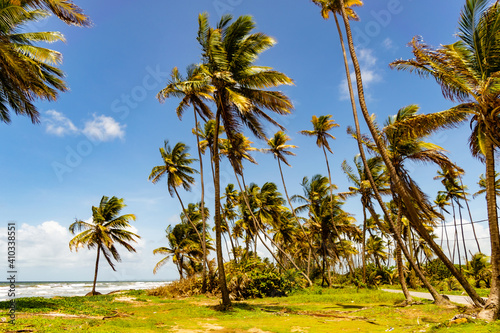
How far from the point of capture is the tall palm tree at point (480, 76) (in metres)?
8.27

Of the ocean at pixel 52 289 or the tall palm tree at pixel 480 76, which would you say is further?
the ocean at pixel 52 289

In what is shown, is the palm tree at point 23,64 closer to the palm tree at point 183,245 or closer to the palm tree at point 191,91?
the palm tree at point 191,91

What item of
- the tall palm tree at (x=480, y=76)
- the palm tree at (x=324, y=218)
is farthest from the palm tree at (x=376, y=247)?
the tall palm tree at (x=480, y=76)

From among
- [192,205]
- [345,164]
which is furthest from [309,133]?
[192,205]

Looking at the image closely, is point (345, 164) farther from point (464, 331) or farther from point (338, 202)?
point (464, 331)

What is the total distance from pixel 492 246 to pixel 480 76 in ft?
17.7

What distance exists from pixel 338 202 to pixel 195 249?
51.7ft

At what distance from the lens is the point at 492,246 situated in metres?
8.30

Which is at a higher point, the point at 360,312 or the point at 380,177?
the point at 380,177

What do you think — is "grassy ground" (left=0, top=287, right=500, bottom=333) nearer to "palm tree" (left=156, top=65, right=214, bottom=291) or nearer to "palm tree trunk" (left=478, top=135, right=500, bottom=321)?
"palm tree trunk" (left=478, top=135, right=500, bottom=321)

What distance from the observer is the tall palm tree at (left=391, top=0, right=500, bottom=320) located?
27.1 feet

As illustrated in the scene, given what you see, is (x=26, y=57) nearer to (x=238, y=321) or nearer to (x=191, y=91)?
(x=191, y=91)

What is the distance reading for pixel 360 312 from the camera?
12141mm

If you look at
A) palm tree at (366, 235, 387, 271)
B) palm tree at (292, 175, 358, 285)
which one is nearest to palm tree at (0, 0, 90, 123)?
palm tree at (292, 175, 358, 285)
